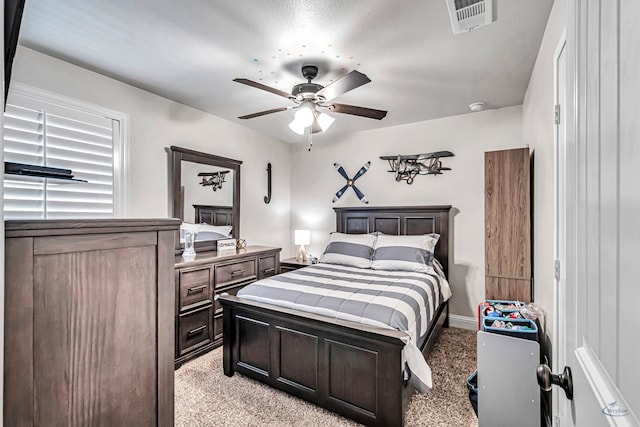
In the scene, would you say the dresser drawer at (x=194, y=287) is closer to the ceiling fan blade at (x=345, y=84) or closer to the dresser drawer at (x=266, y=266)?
the dresser drawer at (x=266, y=266)

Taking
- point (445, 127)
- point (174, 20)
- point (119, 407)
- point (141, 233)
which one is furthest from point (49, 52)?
point (445, 127)

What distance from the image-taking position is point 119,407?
0.93 meters

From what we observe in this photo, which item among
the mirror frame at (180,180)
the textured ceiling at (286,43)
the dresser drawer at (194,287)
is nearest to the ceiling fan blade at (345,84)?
the textured ceiling at (286,43)

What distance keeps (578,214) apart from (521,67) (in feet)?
7.60

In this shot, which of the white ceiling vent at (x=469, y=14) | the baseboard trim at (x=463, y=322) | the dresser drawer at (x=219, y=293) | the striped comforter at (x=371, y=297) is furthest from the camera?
the baseboard trim at (x=463, y=322)

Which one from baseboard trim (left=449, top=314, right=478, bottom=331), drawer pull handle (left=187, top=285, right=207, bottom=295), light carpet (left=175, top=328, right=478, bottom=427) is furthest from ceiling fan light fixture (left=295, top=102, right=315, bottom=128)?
baseboard trim (left=449, top=314, right=478, bottom=331)

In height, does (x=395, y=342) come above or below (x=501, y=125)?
below

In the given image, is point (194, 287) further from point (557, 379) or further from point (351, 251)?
point (557, 379)

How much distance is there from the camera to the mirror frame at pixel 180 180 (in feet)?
10.4

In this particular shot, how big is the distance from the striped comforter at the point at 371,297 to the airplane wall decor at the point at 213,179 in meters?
1.50

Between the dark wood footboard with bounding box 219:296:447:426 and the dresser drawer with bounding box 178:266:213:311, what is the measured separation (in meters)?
0.47

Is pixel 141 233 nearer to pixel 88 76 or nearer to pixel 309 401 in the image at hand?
pixel 309 401

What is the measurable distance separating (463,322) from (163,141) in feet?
12.6

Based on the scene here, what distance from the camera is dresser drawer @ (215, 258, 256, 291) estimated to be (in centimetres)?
313
